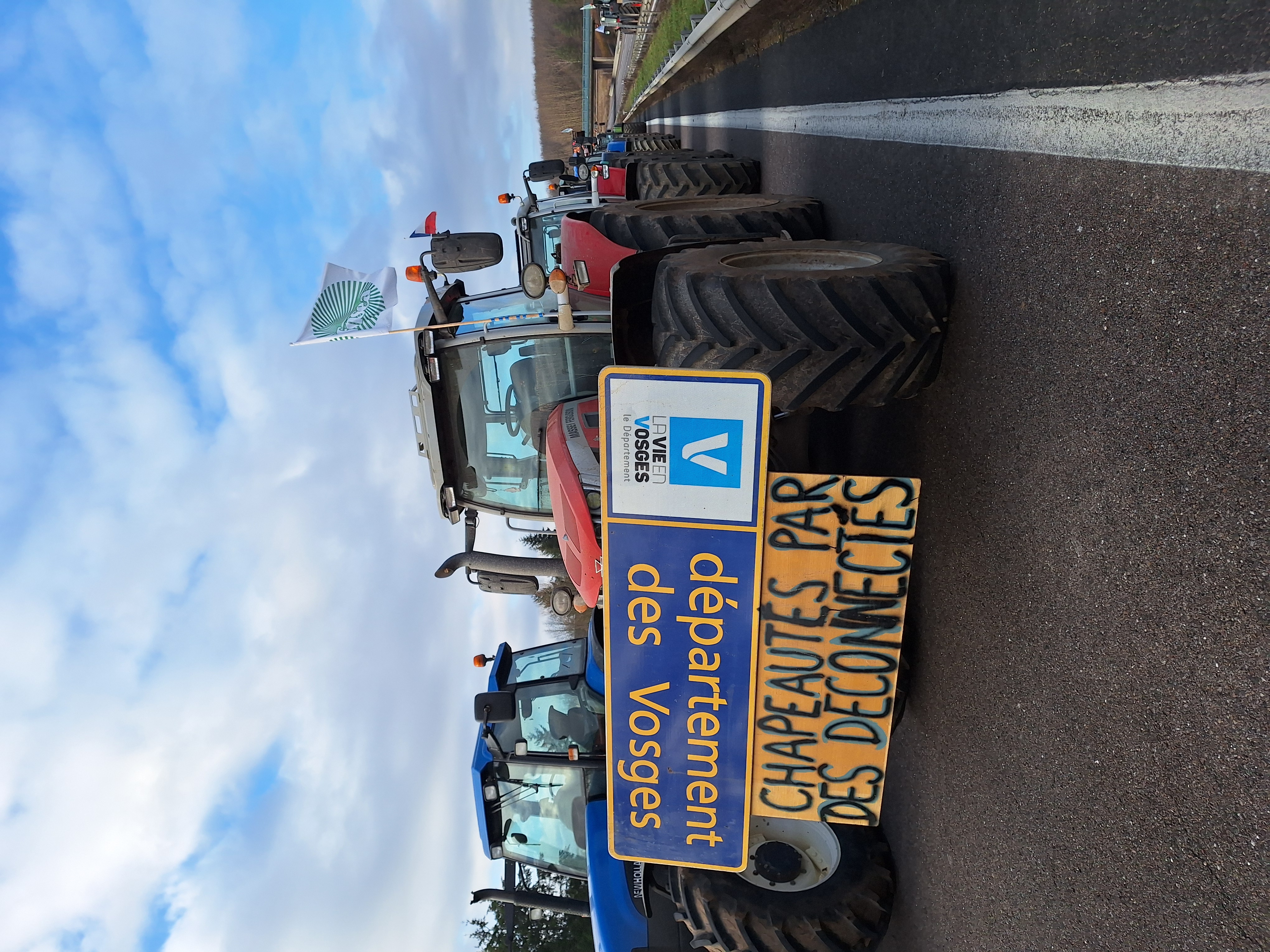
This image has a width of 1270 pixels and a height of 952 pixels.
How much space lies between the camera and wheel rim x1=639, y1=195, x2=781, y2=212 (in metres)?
5.53

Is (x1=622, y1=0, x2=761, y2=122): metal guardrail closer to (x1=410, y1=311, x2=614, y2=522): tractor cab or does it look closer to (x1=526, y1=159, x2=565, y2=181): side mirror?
(x1=526, y1=159, x2=565, y2=181): side mirror

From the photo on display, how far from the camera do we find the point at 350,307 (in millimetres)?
4777

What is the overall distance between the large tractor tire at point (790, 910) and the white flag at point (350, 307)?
3.81 m

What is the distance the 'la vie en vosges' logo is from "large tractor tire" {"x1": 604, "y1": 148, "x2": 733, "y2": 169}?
5.61 metres

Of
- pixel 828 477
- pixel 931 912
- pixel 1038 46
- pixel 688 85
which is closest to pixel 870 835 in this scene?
pixel 931 912

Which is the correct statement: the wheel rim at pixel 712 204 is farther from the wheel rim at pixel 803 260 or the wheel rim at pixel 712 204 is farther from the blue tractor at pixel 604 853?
the blue tractor at pixel 604 853

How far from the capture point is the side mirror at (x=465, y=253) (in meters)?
5.53

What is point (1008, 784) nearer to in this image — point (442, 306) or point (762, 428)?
point (762, 428)

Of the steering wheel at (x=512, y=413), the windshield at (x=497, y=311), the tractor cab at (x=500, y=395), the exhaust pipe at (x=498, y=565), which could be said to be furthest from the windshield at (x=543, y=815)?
the windshield at (x=497, y=311)

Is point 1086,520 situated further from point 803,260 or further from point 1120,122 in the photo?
point 803,260

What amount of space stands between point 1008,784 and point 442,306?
14.2ft

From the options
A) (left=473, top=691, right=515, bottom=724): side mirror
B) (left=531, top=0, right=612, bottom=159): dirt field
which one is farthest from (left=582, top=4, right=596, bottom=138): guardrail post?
(left=473, top=691, right=515, bottom=724): side mirror

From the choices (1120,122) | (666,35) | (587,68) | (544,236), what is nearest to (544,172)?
(544,236)

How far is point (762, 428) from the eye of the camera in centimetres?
311
